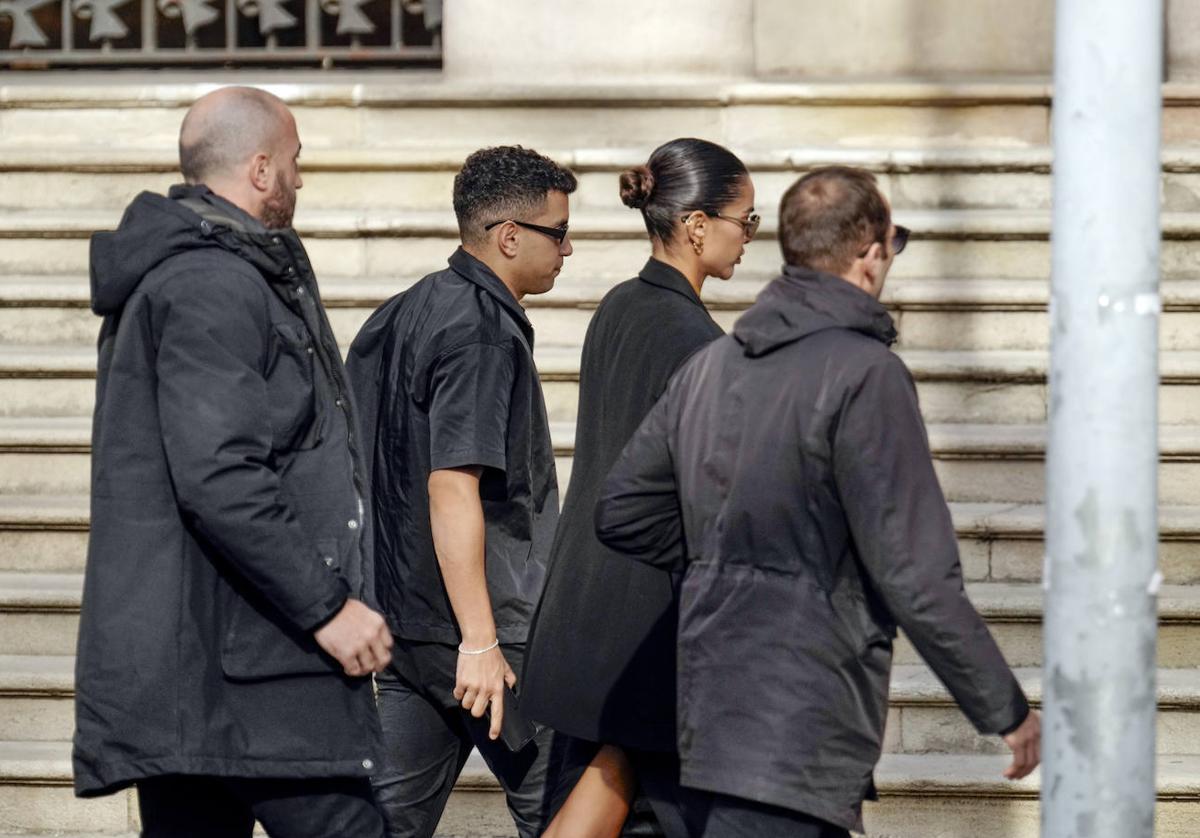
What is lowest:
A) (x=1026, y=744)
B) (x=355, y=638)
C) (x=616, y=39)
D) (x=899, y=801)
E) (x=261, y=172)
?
(x=899, y=801)

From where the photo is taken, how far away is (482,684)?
3.99 m

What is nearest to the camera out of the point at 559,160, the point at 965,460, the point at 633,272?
the point at 965,460

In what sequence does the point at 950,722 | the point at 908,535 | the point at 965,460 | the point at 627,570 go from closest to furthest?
the point at 908,535 → the point at 627,570 → the point at 950,722 → the point at 965,460

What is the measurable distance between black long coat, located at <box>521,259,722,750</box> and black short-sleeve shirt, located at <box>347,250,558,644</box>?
6.7 inches

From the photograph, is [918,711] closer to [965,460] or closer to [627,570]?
[965,460]

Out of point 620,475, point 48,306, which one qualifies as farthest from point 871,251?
point 48,306

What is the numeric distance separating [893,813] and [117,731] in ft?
8.53

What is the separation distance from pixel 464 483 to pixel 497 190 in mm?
696

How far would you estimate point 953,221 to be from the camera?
6.64 m

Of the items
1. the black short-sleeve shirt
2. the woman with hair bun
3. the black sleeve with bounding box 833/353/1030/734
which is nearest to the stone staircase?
the black short-sleeve shirt

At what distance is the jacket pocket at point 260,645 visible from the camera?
10.9 feet

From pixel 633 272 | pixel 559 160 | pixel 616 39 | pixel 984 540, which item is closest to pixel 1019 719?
pixel 984 540

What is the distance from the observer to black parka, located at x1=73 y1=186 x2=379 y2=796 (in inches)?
127

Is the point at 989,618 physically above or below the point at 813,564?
→ below
